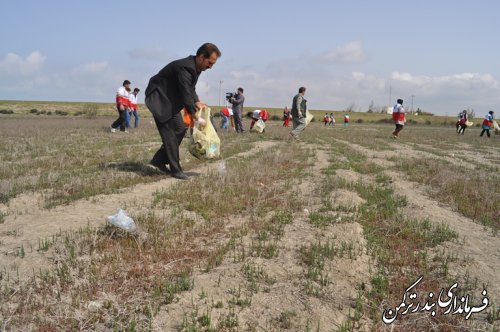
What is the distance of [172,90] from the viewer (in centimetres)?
618

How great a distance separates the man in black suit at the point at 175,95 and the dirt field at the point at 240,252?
0.72 m

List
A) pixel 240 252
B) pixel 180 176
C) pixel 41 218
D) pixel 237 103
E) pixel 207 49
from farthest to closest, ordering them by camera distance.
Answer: pixel 237 103 → pixel 180 176 → pixel 207 49 → pixel 41 218 → pixel 240 252

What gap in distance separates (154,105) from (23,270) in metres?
3.43

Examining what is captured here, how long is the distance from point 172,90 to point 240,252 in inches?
133

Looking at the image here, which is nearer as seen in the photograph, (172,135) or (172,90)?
(172,90)

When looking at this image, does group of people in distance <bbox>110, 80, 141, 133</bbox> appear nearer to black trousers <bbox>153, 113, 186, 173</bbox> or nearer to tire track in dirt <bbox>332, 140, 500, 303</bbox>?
black trousers <bbox>153, 113, 186, 173</bbox>

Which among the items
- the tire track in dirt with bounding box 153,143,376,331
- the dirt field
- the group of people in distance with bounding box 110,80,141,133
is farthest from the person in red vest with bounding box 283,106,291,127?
the tire track in dirt with bounding box 153,143,376,331

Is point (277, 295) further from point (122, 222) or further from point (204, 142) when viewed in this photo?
point (204, 142)

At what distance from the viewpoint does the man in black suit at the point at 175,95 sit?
19.1 ft

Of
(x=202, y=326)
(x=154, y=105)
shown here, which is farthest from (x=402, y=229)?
(x=154, y=105)

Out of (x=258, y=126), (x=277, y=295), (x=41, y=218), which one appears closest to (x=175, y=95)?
(x=41, y=218)

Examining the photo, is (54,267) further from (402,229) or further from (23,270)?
(402,229)

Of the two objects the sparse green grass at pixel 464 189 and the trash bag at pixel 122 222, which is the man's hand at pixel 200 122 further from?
the sparse green grass at pixel 464 189

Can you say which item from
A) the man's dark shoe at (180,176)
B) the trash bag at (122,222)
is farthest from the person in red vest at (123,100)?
the trash bag at (122,222)
